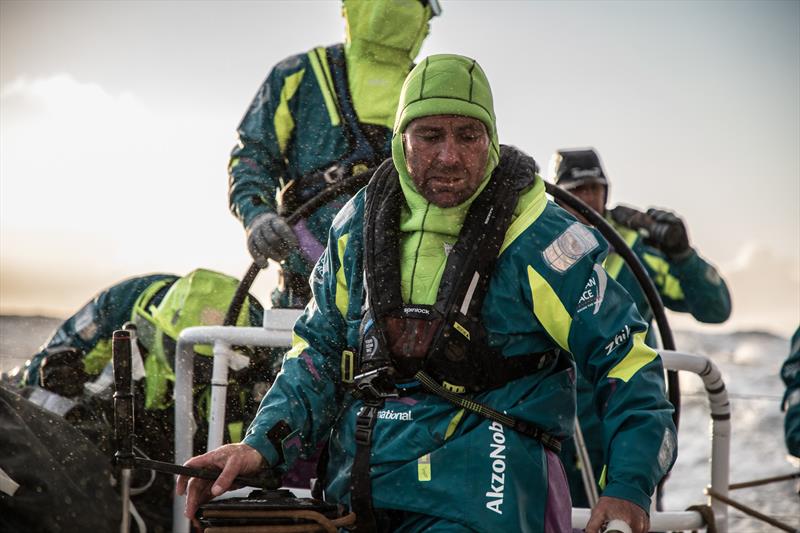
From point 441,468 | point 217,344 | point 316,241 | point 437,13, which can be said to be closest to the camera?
point 441,468

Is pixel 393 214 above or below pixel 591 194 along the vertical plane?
below

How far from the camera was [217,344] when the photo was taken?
371 centimetres

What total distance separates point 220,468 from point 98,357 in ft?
8.79

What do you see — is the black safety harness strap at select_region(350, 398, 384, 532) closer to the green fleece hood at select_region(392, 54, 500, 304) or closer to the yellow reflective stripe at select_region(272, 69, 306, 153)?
the green fleece hood at select_region(392, 54, 500, 304)

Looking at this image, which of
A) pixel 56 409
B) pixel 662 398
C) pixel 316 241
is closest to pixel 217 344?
pixel 316 241

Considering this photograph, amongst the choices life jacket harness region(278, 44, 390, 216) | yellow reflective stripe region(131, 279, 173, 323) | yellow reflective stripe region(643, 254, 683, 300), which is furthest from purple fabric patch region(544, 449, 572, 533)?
yellow reflective stripe region(643, 254, 683, 300)

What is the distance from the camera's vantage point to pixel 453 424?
2.47 metres

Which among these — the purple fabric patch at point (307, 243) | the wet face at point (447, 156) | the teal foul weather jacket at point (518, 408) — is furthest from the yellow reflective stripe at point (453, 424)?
the purple fabric patch at point (307, 243)

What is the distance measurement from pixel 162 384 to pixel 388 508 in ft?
7.57

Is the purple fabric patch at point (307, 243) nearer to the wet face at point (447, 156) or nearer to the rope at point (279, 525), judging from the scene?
the wet face at point (447, 156)

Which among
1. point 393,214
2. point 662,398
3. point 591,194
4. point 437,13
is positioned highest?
point 437,13

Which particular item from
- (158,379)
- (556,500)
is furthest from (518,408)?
(158,379)

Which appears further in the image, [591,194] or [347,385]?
[591,194]

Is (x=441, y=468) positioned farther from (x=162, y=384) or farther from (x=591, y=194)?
(x=591, y=194)
